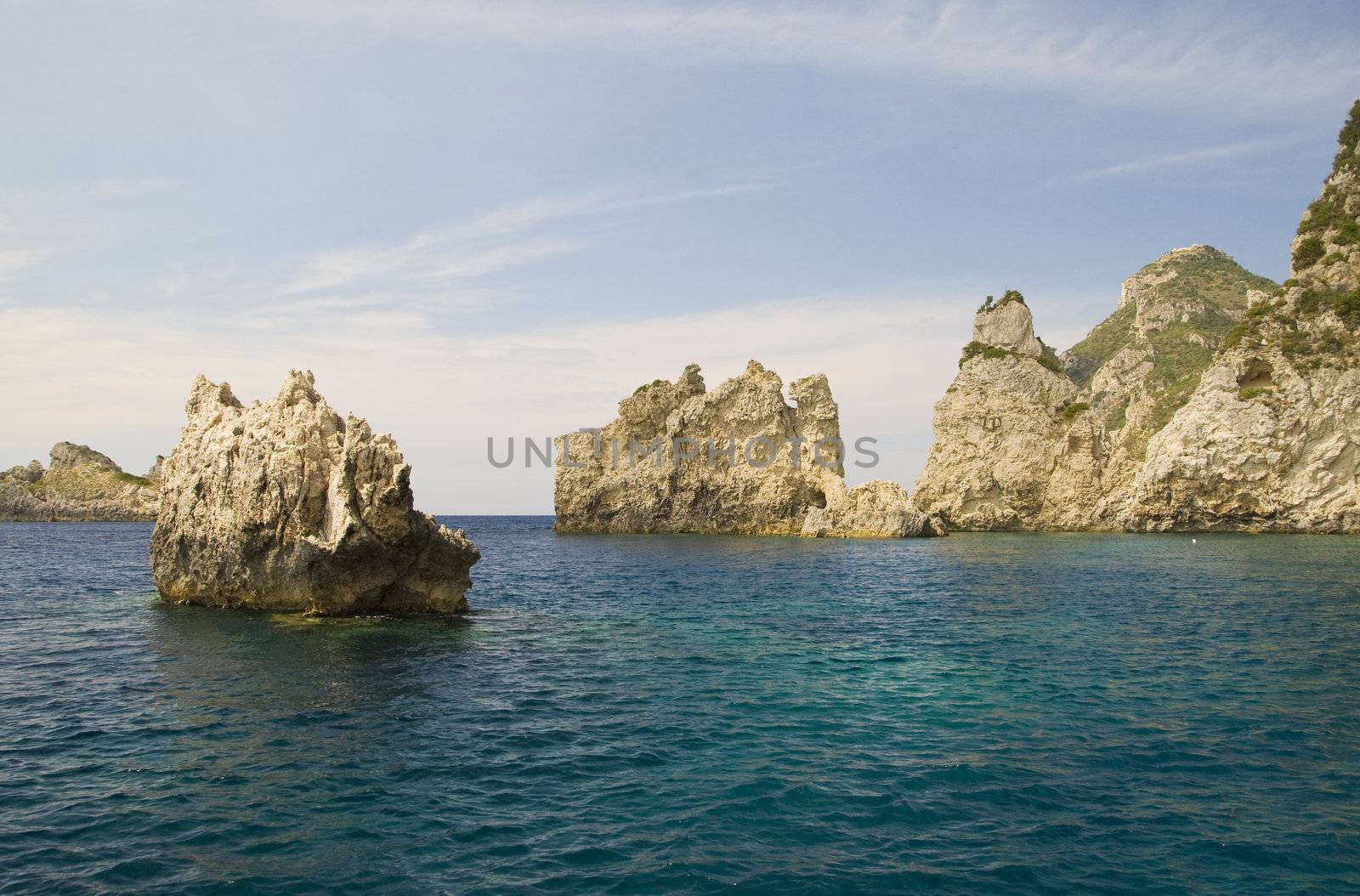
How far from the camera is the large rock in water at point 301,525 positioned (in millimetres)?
28766

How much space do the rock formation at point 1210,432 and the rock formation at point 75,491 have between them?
146 metres

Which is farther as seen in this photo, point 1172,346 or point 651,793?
point 1172,346

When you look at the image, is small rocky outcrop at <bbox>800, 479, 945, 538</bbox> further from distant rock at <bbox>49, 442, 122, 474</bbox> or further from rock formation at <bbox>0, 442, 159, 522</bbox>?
distant rock at <bbox>49, 442, 122, 474</bbox>

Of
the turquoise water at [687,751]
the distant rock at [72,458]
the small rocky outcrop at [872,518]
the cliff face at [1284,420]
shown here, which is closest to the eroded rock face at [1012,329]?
the cliff face at [1284,420]

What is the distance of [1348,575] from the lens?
4147 centimetres

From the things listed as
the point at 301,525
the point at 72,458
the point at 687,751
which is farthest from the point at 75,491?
the point at 687,751

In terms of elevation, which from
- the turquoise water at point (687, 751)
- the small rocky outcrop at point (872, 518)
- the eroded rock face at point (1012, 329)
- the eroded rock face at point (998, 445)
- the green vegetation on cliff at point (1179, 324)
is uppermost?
the green vegetation on cliff at point (1179, 324)

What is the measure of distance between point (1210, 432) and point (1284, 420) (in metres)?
6.07

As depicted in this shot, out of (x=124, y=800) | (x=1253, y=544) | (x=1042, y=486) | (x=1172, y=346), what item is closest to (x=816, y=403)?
(x=1042, y=486)

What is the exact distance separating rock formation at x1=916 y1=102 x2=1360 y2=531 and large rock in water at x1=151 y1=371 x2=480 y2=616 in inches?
3095

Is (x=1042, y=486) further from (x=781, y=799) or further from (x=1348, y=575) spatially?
(x=781, y=799)

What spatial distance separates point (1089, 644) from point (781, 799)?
17.3 metres

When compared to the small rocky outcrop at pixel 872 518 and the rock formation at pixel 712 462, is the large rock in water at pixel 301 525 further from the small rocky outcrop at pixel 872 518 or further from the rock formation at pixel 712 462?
the rock formation at pixel 712 462

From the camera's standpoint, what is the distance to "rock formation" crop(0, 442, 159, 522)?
497ft
